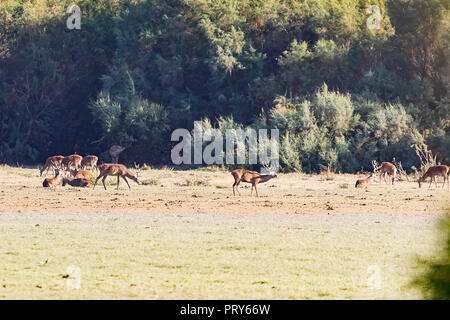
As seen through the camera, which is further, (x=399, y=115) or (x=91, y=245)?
(x=399, y=115)

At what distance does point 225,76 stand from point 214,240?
20.2 meters

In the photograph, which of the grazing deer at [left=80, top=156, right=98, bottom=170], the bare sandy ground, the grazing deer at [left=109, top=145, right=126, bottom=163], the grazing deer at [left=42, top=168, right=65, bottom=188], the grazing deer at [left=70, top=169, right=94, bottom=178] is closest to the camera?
the bare sandy ground

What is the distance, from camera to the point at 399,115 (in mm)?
28859

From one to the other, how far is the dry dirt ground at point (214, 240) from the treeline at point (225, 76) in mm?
5786

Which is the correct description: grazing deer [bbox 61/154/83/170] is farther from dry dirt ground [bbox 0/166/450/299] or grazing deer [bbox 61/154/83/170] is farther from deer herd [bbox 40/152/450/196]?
dry dirt ground [bbox 0/166/450/299]

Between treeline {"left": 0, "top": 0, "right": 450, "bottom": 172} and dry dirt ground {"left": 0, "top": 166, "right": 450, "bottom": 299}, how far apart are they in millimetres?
5786

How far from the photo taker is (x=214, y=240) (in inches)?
537

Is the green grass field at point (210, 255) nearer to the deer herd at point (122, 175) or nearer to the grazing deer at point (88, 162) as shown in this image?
the deer herd at point (122, 175)

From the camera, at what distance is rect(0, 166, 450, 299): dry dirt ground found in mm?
9341

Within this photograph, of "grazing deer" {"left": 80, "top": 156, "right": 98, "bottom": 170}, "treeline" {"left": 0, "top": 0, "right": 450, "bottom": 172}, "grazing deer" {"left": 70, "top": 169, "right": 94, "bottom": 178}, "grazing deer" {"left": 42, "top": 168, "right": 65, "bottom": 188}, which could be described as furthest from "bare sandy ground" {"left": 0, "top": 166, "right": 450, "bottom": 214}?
"treeline" {"left": 0, "top": 0, "right": 450, "bottom": 172}

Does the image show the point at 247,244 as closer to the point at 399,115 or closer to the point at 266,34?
the point at 399,115

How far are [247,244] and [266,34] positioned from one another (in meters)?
22.1

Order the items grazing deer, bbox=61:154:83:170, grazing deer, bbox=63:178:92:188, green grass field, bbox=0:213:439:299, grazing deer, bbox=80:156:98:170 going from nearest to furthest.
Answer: green grass field, bbox=0:213:439:299
grazing deer, bbox=63:178:92:188
grazing deer, bbox=61:154:83:170
grazing deer, bbox=80:156:98:170
